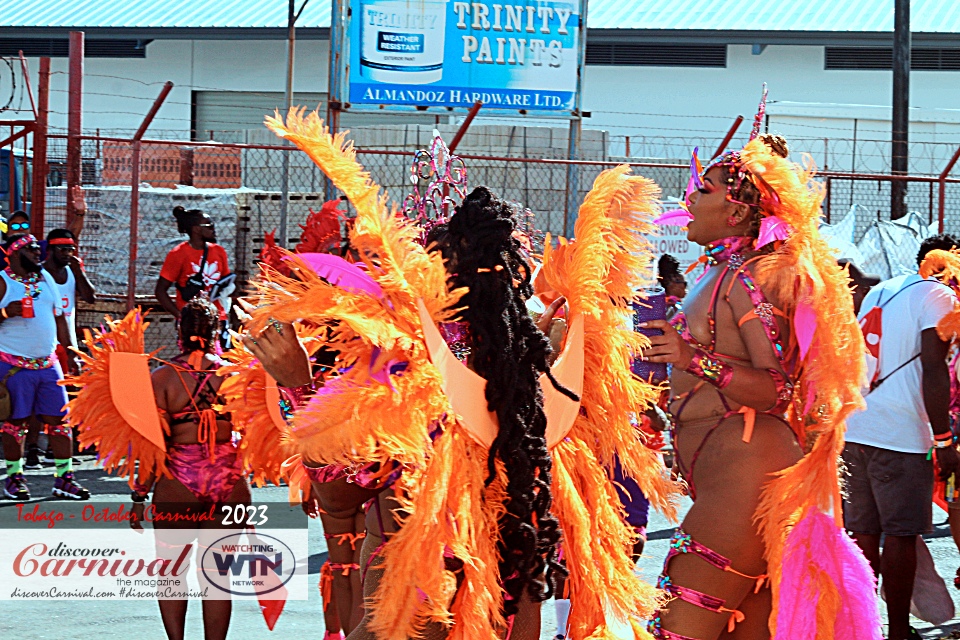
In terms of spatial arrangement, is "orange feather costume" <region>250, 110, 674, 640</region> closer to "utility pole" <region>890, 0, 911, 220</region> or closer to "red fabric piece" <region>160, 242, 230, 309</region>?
"red fabric piece" <region>160, 242, 230, 309</region>

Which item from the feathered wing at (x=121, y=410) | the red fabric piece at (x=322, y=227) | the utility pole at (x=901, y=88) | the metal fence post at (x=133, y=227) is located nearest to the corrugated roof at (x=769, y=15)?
the utility pole at (x=901, y=88)

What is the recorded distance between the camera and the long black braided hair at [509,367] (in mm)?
3010

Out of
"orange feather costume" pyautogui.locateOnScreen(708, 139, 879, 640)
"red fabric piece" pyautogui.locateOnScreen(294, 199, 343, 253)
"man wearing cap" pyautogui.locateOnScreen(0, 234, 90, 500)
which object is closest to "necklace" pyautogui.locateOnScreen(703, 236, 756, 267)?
"orange feather costume" pyautogui.locateOnScreen(708, 139, 879, 640)

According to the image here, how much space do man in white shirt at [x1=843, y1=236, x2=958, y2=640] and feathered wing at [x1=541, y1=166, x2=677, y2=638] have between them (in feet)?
7.66

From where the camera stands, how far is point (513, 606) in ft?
10.1

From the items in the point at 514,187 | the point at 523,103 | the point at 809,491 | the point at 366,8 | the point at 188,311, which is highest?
the point at 366,8

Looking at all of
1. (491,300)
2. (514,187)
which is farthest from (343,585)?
(514,187)

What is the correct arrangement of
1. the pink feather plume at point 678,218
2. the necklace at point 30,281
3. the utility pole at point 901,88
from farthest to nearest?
the utility pole at point 901,88 < the necklace at point 30,281 < the pink feather plume at point 678,218

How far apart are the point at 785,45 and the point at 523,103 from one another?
13550mm

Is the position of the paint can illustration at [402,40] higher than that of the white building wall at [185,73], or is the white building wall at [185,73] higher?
the white building wall at [185,73]

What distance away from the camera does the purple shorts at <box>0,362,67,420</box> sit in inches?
320

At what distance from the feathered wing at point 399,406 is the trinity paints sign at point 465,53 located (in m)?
9.69

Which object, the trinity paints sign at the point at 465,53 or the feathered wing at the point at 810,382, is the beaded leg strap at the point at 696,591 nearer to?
the feathered wing at the point at 810,382

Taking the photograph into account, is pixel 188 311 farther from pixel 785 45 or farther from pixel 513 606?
pixel 785 45
